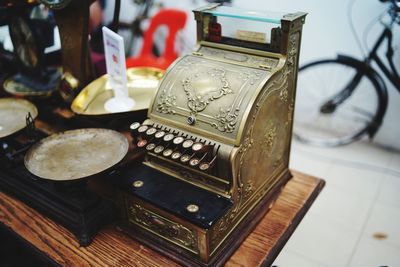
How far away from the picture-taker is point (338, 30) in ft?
11.2

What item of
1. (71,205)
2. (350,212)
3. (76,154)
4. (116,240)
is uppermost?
(76,154)

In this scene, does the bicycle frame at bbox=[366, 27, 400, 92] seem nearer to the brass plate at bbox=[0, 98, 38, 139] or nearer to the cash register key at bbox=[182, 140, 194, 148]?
the cash register key at bbox=[182, 140, 194, 148]

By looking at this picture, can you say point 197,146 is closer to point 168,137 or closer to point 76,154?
point 168,137

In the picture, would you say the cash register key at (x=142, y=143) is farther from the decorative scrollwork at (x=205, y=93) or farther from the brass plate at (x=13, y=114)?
the brass plate at (x=13, y=114)

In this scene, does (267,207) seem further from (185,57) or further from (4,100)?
(4,100)

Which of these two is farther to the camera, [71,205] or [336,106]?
[336,106]

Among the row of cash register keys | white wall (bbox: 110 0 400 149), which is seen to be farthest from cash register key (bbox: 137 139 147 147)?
white wall (bbox: 110 0 400 149)

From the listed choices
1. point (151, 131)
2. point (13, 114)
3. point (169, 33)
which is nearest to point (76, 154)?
point (151, 131)

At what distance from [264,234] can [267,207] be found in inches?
6.3

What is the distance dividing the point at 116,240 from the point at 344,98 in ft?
8.71

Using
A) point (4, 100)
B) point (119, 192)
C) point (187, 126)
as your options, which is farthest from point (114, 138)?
point (4, 100)

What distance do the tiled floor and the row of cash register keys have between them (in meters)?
A: 1.37

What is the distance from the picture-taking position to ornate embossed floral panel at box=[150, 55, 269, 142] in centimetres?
146

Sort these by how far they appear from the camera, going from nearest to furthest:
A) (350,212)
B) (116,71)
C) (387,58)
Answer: (116,71) → (350,212) → (387,58)
